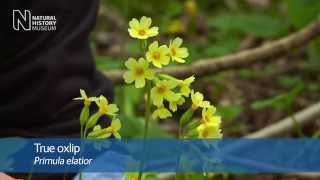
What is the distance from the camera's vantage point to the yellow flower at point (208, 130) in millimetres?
729

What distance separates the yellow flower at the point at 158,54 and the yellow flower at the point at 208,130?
7 cm

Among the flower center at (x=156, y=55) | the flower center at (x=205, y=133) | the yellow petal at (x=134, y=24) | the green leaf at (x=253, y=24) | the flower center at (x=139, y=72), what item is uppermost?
the green leaf at (x=253, y=24)

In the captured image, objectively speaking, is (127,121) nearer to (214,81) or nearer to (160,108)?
(214,81)

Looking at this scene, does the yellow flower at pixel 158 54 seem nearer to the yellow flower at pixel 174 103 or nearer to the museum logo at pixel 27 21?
the yellow flower at pixel 174 103

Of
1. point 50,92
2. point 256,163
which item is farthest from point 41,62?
point 256,163

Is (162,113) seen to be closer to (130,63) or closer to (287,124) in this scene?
(130,63)

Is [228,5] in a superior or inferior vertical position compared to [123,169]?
superior

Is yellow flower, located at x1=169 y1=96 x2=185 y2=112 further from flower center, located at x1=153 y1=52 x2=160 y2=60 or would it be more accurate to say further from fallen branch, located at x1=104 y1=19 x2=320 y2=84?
fallen branch, located at x1=104 y1=19 x2=320 y2=84

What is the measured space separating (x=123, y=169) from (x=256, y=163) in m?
0.51

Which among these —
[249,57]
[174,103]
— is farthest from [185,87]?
[249,57]

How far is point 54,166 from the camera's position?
873 millimetres

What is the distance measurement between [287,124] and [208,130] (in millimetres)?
758

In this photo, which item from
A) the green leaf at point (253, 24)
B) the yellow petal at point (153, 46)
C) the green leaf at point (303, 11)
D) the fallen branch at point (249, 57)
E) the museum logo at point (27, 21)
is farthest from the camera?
the green leaf at point (253, 24)

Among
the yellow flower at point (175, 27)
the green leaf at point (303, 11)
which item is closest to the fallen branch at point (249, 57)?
the green leaf at point (303, 11)
